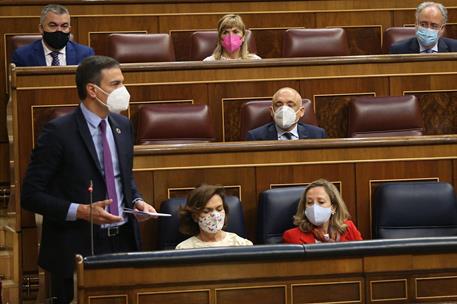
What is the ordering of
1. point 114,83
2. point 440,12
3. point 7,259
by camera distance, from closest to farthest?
point 114,83 < point 7,259 < point 440,12

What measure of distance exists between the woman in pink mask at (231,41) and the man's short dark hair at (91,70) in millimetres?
1099

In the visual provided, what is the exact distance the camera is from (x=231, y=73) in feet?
9.19

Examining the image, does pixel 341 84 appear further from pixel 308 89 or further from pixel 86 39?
pixel 86 39

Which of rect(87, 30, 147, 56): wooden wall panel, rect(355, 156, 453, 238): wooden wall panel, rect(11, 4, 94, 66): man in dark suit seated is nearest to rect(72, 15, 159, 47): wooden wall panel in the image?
rect(87, 30, 147, 56): wooden wall panel

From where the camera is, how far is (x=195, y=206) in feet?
6.97

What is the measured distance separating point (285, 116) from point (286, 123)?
0.06 feet

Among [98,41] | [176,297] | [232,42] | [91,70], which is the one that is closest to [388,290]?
[176,297]

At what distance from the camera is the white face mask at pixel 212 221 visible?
6.95ft

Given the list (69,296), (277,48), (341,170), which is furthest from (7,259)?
(277,48)

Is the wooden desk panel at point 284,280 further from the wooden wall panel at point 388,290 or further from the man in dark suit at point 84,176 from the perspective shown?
the man in dark suit at point 84,176

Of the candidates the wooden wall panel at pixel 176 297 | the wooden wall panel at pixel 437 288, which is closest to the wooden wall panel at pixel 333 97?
the wooden wall panel at pixel 437 288

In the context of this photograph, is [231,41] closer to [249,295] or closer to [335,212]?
[335,212]

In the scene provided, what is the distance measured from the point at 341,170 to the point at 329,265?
753 mm

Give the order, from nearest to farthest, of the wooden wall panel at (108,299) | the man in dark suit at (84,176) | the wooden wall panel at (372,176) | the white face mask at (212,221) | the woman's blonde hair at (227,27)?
the wooden wall panel at (108,299) → the man in dark suit at (84,176) → the white face mask at (212,221) → the wooden wall panel at (372,176) → the woman's blonde hair at (227,27)
